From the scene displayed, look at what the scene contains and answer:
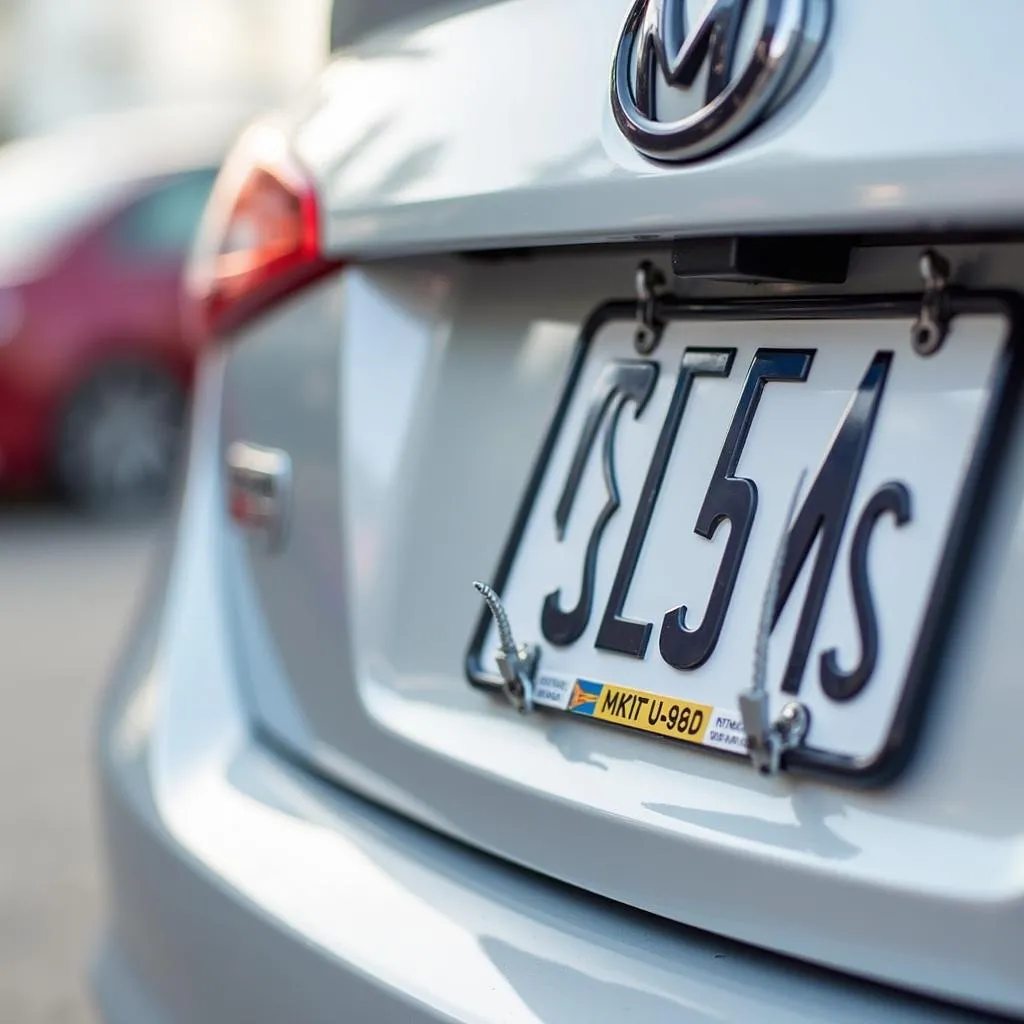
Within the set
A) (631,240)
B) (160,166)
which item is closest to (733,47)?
(631,240)

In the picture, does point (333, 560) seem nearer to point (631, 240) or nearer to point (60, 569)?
point (631, 240)

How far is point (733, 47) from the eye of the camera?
1000mm

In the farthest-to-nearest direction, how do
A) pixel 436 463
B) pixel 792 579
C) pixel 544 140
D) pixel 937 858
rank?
pixel 436 463 → pixel 544 140 → pixel 792 579 → pixel 937 858

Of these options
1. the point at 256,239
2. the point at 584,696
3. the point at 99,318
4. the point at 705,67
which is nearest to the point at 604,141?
the point at 705,67

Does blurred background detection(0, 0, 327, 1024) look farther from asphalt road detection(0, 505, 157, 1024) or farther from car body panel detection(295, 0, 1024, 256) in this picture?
car body panel detection(295, 0, 1024, 256)

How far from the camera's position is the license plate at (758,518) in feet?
3.23

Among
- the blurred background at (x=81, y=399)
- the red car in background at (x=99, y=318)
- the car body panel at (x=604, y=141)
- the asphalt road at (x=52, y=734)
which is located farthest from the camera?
the red car in background at (x=99, y=318)

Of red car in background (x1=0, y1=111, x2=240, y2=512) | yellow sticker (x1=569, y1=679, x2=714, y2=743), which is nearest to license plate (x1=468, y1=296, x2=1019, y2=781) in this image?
yellow sticker (x1=569, y1=679, x2=714, y2=743)

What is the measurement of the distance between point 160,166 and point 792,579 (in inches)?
225

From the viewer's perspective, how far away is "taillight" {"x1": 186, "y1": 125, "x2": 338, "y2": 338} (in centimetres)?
152

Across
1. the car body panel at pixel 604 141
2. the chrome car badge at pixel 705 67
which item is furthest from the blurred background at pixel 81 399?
the chrome car badge at pixel 705 67

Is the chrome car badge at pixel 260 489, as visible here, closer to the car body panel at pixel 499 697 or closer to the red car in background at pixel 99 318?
the car body panel at pixel 499 697

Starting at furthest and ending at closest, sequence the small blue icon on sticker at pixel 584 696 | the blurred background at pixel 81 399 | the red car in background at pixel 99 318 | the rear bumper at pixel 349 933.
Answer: the red car in background at pixel 99 318, the blurred background at pixel 81 399, the small blue icon on sticker at pixel 584 696, the rear bumper at pixel 349 933

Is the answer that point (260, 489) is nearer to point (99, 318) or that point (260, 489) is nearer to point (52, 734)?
point (52, 734)
